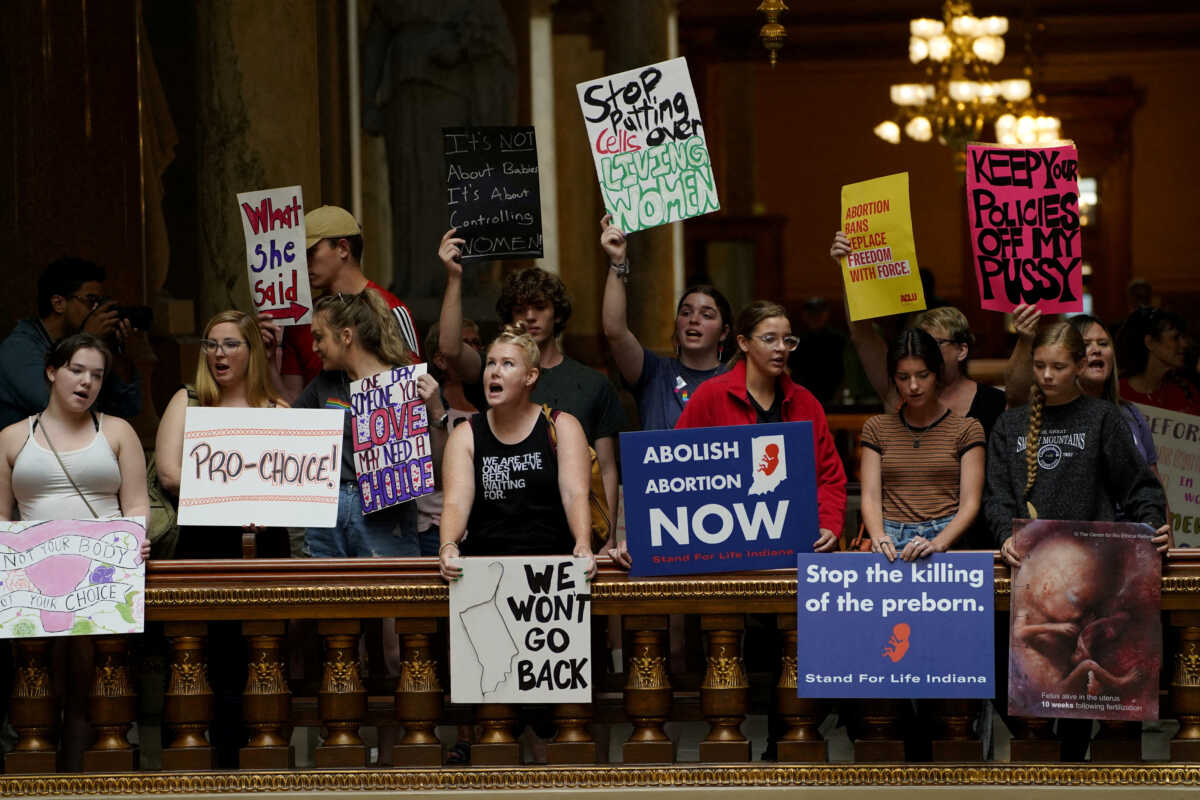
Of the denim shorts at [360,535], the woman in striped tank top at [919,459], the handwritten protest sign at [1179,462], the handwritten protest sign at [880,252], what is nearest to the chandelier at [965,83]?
the handwritten protest sign at [1179,462]

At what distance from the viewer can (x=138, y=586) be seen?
559 cm

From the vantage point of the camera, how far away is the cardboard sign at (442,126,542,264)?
6676 millimetres

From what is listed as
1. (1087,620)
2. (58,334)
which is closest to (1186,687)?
(1087,620)

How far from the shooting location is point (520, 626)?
557 centimetres

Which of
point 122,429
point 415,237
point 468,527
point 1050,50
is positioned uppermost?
point 1050,50

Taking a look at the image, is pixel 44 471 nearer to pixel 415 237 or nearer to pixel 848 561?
pixel 848 561

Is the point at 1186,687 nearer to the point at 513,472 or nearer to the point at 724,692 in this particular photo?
the point at 724,692

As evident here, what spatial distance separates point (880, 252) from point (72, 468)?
2896mm

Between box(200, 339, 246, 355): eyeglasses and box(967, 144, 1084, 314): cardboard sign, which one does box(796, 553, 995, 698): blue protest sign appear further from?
box(200, 339, 246, 355): eyeglasses

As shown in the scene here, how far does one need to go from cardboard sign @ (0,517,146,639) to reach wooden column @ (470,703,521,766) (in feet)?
3.58

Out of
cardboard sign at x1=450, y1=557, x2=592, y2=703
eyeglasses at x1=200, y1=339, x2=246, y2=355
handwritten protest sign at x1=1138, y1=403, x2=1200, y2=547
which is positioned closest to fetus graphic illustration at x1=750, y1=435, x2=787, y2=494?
cardboard sign at x1=450, y1=557, x2=592, y2=703

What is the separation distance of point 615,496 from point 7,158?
4409 mm

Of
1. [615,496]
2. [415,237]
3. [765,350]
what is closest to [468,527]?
[615,496]

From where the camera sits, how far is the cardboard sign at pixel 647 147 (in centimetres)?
663
